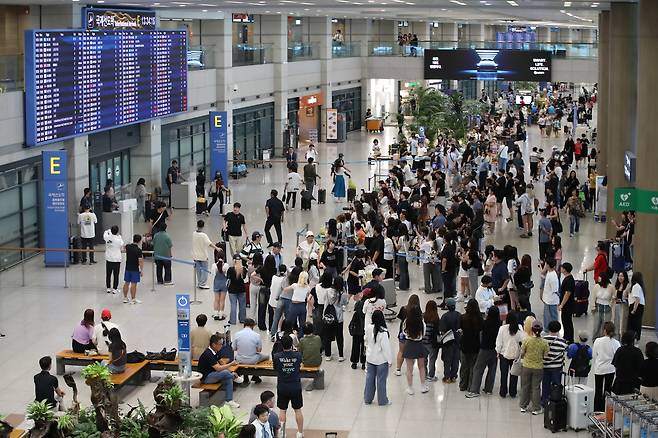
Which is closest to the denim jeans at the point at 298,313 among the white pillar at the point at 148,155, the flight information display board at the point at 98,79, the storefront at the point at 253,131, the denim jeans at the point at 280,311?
the denim jeans at the point at 280,311

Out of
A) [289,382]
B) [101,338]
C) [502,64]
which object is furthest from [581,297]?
[502,64]

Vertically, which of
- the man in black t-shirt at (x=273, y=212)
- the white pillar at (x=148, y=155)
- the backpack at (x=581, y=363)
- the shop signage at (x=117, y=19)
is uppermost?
the shop signage at (x=117, y=19)

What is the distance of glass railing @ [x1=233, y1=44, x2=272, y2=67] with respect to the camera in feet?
139

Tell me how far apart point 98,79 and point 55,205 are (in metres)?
4.43

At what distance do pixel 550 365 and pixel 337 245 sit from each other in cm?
866

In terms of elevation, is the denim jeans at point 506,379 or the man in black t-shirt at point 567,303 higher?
the man in black t-shirt at point 567,303

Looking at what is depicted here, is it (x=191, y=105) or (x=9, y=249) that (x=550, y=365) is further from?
(x=191, y=105)

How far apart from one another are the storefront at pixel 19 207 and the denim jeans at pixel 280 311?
8.50 metres

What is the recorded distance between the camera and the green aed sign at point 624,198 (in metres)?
20.2

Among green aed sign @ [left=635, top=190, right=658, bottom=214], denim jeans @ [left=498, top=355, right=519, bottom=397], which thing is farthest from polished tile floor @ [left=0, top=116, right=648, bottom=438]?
green aed sign @ [left=635, top=190, right=658, bottom=214]

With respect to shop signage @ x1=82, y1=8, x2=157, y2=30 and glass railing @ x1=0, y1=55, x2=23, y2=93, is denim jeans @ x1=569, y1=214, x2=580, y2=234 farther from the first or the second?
glass railing @ x1=0, y1=55, x2=23, y2=93

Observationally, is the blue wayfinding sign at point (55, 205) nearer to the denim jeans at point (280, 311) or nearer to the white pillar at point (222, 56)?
the denim jeans at point (280, 311)

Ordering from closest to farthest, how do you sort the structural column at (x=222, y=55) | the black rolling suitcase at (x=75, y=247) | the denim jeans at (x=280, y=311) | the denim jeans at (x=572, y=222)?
1. the denim jeans at (x=280, y=311)
2. the black rolling suitcase at (x=75, y=247)
3. the denim jeans at (x=572, y=222)
4. the structural column at (x=222, y=55)

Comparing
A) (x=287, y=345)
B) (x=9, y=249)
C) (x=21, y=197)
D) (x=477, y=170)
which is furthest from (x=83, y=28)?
(x=287, y=345)
